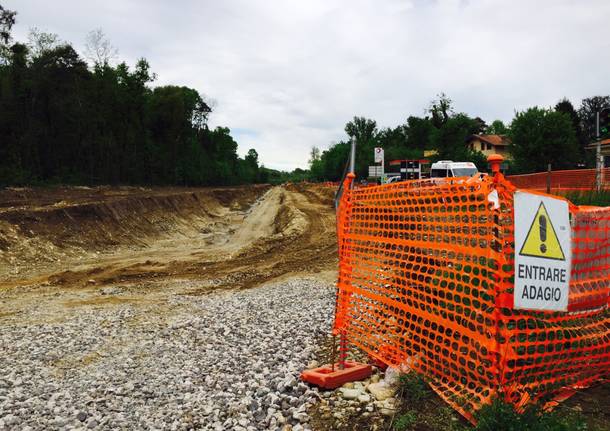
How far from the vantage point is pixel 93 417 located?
15.7ft

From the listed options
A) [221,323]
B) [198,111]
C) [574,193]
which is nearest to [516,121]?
[574,193]

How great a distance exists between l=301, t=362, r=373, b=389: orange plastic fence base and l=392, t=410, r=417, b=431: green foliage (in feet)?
3.32

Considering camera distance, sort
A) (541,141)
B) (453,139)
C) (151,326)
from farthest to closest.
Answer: (453,139), (541,141), (151,326)

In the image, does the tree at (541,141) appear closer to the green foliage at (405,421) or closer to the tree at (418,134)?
the green foliage at (405,421)

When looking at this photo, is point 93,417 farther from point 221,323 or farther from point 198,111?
point 198,111

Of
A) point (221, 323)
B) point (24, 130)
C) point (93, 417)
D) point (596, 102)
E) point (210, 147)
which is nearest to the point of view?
point (93, 417)

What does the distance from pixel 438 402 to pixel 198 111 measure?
260ft

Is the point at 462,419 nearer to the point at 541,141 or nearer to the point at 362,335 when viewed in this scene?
the point at 362,335

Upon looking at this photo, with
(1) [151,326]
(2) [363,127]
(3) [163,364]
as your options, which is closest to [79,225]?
(1) [151,326]

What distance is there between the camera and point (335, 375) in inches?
187

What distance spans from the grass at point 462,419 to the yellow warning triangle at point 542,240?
1.21m

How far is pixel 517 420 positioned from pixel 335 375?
2.00 metres

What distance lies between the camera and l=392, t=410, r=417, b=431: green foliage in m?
3.69

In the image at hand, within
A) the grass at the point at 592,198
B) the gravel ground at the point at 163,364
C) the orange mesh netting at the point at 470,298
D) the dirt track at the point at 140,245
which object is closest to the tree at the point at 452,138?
the dirt track at the point at 140,245
